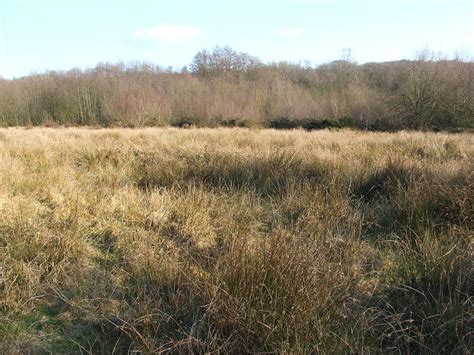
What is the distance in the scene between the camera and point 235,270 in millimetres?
2547

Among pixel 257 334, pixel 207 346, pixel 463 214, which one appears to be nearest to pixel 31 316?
pixel 207 346

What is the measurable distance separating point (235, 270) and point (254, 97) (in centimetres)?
3696

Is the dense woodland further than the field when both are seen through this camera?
Yes

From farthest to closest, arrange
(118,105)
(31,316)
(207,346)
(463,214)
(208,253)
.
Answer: (118,105), (463,214), (208,253), (31,316), (207,346)

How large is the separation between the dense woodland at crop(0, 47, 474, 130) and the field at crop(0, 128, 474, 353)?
25.6m

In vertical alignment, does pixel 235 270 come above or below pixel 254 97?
below

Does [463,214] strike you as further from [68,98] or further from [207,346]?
[68,98]

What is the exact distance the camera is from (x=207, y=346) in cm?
222

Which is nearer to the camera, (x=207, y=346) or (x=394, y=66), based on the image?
(x=207, y=346)

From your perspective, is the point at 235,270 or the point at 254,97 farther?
the point at 254,97

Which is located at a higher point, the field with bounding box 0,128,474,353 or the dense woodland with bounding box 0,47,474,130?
the dense woodland with bounding box 0,47,474,130

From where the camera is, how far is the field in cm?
234

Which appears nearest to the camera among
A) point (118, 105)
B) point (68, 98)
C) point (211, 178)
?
point (211, 178)

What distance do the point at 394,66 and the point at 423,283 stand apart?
122 feet
